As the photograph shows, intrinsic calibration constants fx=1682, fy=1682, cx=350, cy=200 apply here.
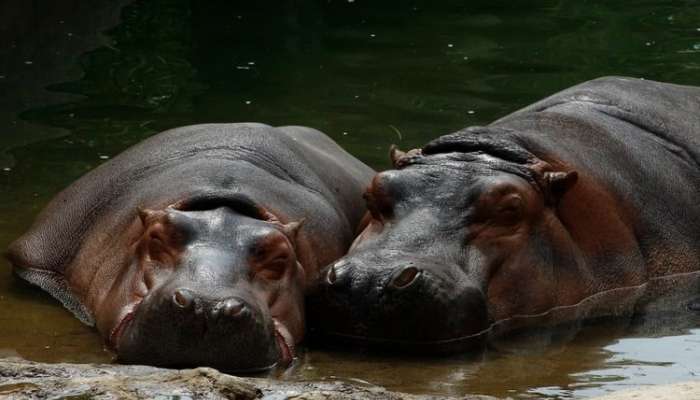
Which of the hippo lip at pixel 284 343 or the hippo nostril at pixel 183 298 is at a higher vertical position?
the hippo nostril at pixel 183 298

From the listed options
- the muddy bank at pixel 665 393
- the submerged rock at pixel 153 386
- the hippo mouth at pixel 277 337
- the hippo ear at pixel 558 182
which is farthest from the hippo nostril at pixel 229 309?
the hippo ear at pixel 558 182

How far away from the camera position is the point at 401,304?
6.86 metres

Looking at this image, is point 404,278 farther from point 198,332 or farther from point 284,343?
point 198,332

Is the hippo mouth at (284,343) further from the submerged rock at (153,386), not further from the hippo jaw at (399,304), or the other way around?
the submerged rock at (153,386)

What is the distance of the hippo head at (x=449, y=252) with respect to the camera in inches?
271

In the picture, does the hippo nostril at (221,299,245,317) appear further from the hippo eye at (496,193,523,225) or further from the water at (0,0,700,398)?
the hippo eye at (496,193,523,225)

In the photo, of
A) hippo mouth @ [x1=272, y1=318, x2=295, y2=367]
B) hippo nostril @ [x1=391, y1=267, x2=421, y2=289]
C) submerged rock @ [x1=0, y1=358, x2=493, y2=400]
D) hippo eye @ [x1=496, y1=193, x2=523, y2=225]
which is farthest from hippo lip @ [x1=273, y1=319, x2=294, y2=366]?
hippo eye @ [x1=496, y1=193, x2=523, y2=225]

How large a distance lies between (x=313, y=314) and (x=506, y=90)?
6.31 meters

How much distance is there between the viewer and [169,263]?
6.82 meters

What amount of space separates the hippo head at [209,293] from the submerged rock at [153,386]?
602 millimetres

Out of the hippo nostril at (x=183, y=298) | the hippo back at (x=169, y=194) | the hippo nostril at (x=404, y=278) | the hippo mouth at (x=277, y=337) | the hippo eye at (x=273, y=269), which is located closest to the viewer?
the hippo nostril at (x=183, y=298)

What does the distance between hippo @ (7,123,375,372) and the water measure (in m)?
0.21

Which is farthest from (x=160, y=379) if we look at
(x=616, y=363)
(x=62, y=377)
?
(x=616, y=363)

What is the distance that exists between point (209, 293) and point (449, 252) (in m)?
1.25
